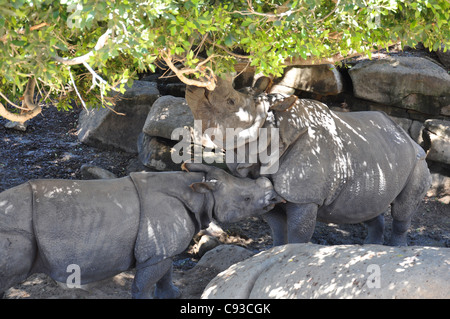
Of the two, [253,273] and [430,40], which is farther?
[430,40]

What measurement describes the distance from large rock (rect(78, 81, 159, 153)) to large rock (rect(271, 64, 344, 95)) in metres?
2.91

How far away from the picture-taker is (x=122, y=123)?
12352 mm

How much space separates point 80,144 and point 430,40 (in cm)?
802

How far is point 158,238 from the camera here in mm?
6059

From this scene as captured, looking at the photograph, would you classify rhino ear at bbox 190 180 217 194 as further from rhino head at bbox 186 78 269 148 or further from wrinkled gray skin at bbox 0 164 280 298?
rhino head at bbox 186 78 269 148

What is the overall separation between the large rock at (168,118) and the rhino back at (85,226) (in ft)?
16.2

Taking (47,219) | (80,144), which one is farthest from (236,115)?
(80,144)

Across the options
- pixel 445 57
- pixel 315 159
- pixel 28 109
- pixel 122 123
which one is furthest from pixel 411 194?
pixel 445 57

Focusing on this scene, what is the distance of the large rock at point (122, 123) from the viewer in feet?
40.2

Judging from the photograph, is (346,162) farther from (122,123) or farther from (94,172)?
(122,123)

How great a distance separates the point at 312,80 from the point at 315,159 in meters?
5.56

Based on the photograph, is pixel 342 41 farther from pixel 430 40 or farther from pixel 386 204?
pixel 386 204

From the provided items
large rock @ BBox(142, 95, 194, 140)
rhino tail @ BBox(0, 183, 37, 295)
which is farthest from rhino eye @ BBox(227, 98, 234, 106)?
large rock @ BBox(142, 95, 194, 140)
